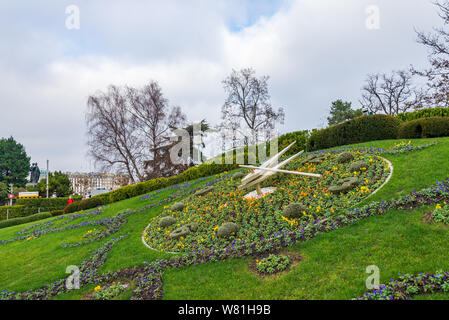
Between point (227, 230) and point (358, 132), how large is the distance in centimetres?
1002

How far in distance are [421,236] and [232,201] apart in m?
6.15

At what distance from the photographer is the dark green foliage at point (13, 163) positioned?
46.2 metres

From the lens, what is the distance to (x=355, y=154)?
10242 millimetres

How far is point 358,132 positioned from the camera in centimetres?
1328

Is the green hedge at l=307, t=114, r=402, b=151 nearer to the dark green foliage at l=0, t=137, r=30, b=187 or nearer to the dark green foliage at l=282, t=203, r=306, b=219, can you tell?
the dark green foliage at l=282, t=203, r=306, b=219

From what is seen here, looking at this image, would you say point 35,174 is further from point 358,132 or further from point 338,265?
point 338,265

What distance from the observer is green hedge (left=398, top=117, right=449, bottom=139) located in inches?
426

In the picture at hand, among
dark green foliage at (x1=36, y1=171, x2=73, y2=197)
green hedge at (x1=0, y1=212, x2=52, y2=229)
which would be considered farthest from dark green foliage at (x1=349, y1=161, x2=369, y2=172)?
dark green foliage at (x1=36, y1=171, x2=73, y2=197)

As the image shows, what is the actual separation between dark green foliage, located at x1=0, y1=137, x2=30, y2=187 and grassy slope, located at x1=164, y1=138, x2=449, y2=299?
2209 inches

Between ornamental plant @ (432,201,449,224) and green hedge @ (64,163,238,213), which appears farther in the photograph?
green hedge @ (64,163,238,213)

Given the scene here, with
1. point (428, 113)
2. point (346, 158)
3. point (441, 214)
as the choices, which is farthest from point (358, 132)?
point (441, 214)

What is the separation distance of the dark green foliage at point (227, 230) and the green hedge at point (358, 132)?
9.54 meters
